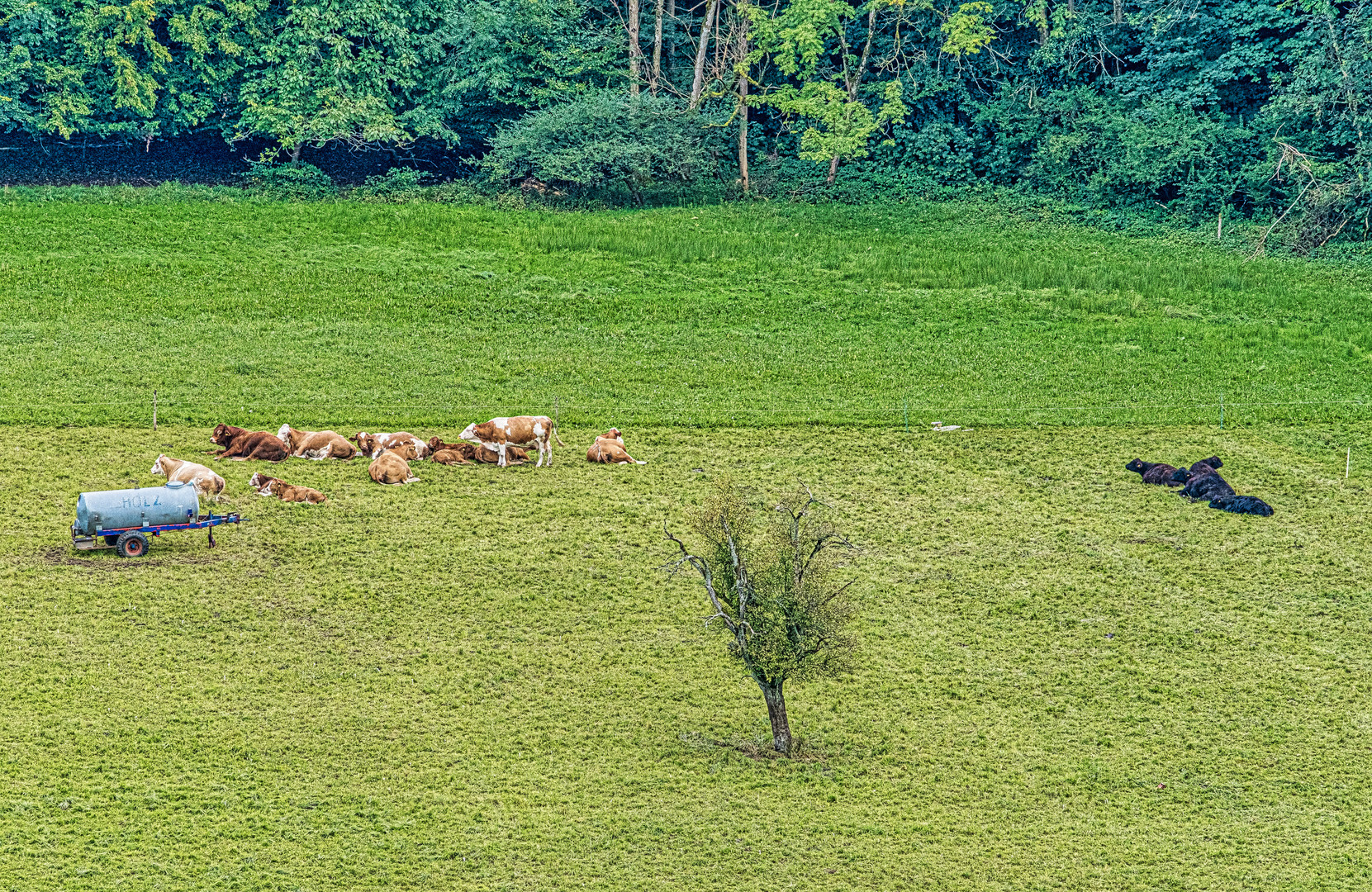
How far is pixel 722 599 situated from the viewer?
25188 mm

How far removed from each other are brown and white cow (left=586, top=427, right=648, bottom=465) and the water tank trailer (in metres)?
8.47

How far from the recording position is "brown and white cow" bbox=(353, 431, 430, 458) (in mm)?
35312

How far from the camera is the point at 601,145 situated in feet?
182

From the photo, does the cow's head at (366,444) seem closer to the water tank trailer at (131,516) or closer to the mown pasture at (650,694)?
the mown pasture at (650,694)

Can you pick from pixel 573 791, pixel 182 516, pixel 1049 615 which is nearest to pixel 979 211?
pixel 1049 615

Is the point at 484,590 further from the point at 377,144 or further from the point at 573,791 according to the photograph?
the point at 377,144

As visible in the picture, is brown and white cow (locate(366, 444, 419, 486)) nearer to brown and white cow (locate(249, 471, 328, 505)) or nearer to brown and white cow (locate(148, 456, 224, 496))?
brown and white cow (locate(249, 471, 328, 505))

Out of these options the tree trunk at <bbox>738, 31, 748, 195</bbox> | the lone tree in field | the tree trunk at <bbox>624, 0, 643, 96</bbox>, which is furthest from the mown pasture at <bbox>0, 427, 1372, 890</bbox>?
the tree trunk at <bbox>624, 0, 643, 96</bbox>

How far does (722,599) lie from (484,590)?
563 centimetres

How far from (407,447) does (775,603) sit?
517 inches

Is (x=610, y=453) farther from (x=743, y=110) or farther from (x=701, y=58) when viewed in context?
(x=701, y=58)

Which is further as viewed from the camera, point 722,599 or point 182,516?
point 182,516

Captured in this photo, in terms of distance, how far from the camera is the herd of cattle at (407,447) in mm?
34812

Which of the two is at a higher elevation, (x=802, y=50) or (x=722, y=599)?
(x=802, y=50)
